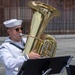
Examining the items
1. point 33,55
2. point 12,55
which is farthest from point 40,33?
point 12,55

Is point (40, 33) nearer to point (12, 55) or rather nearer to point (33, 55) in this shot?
point (33, 55)

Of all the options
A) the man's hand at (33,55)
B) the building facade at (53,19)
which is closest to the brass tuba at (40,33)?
the man's hand at (33,55)

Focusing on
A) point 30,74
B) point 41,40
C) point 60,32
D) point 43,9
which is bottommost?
point 60,32

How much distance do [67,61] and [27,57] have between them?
0.48 m

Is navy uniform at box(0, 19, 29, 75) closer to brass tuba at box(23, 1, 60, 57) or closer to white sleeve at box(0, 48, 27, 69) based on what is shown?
white sleeve at box(0, 48, 27, 69)

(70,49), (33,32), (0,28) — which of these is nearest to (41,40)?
(33,32)

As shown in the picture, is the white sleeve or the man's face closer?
the white sleeve

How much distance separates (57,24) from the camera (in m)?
19.6

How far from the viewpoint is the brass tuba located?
14.0ft

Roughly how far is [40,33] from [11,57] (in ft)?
1.36

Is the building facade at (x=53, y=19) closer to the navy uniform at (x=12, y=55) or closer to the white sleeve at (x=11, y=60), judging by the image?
the navy uniform at (x=12, y=55)

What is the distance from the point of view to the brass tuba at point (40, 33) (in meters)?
4.26

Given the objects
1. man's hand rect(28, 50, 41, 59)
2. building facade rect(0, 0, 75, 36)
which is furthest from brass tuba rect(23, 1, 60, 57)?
building facade rect(0, 0, 75, 36)

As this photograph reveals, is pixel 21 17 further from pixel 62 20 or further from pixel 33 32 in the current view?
pixel 33 32
